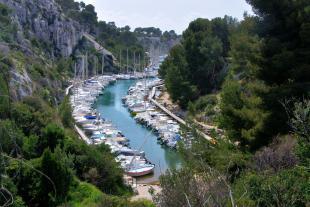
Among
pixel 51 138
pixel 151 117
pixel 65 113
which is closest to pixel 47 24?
pixel 151 117

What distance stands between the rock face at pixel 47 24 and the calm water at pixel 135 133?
10336mm

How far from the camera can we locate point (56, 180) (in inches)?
521

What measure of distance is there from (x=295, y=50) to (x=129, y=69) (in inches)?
2658

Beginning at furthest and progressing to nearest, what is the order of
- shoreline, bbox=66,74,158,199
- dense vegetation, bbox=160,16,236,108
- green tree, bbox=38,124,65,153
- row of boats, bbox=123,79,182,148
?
dense vegetation, bbox=160,16,236,108
row of boats, bbox=123,79,182,148
shoreline, bbox=66,74,158,199
green tree, bbox=38,124,65,153

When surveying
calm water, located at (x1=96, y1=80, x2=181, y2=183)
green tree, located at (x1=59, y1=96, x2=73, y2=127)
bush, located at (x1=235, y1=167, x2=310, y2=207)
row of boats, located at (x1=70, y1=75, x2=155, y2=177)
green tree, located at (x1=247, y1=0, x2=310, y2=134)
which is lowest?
calm water, located at (x1=96, y1=80, x2=181, y2=183)

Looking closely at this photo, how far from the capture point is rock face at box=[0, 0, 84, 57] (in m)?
54.2

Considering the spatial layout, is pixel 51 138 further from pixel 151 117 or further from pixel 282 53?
pixel 151 117

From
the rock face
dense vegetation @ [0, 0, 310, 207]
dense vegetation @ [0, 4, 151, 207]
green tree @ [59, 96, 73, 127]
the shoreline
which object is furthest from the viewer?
the rock face

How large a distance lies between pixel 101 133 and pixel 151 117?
6439 millimetres

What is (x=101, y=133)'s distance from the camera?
3197 centimetres

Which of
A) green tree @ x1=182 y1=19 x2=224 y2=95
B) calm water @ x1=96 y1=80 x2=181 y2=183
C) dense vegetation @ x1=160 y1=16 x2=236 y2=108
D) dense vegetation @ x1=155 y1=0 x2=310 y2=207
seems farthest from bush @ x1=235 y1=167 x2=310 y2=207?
green tree @ x1=182 y1=19 x2=224 y2=95

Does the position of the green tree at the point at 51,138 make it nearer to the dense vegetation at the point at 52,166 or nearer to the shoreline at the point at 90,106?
the dense vegetation at the point at 52,166

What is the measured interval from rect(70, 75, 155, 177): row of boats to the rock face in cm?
861

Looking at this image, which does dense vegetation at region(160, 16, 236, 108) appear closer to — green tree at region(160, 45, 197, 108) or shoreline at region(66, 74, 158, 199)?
green tree at region(160, 45, 197, 108)
